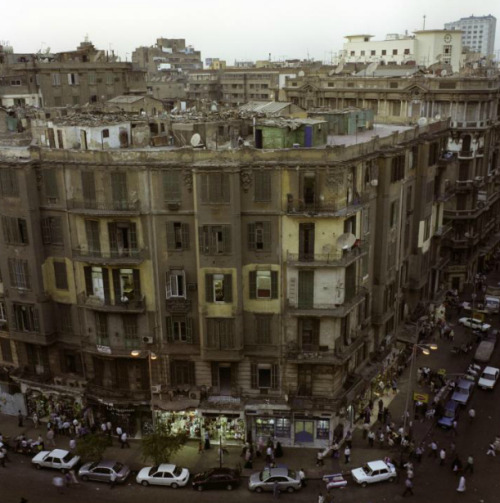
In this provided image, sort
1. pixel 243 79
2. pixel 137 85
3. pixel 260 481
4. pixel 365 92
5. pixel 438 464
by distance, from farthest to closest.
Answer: pixel 243 79 → pixel 137 85 → pixel 365 92 → pixel 438 464 → pixel 260 481

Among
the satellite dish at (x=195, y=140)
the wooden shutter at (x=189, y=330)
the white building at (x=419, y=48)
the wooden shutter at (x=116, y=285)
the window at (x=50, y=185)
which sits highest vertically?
the white building at (x=419, y=48)

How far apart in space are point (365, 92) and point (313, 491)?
62577 mm

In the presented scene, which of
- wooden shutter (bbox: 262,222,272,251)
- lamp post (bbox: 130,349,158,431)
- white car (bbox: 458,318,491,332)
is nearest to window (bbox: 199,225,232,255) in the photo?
wooden shutter (bbox: 262,222,272,251)

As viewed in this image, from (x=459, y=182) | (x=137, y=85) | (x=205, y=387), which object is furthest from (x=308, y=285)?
(x=137, y=85)

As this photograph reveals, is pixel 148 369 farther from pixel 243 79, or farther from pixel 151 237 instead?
pixel 243 79

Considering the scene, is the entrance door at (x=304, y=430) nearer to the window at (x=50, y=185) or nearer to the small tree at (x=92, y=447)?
the small tree at (x=92, y=447)

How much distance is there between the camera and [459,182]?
257ft

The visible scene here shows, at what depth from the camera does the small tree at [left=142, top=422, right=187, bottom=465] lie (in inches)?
1699

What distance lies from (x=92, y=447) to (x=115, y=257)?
13757 mm

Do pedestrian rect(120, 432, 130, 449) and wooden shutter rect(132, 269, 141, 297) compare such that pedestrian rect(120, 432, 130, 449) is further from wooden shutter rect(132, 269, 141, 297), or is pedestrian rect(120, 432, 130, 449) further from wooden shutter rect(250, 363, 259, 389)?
wooden shutter rect(132, 269, 141, 297)

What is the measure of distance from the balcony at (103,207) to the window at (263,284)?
383 inches

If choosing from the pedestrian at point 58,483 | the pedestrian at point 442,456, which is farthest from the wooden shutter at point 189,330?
the pedestrian at point 442,456

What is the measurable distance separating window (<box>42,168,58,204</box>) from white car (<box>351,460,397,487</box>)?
98.2 ft

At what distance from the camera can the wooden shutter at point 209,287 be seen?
144 feet
